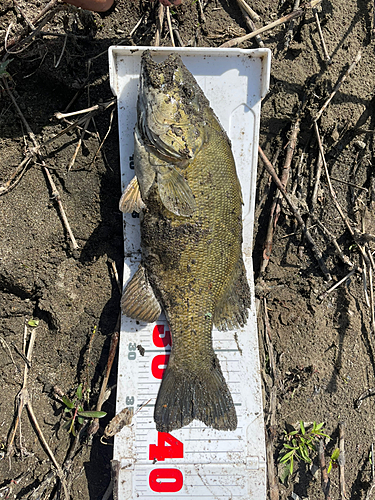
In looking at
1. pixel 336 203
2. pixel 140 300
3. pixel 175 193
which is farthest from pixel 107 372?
pixel 336 203

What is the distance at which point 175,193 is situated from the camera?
2178mm

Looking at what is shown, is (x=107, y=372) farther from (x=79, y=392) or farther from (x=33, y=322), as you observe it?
(x=33, y=322)

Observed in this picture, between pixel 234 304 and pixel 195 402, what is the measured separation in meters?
0.71

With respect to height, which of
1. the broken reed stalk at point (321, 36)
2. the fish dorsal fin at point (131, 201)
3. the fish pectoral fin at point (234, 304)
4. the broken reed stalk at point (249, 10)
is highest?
the broken reed stalk at point (249, 10)

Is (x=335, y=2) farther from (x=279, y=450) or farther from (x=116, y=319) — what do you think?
(x=279, y=450)

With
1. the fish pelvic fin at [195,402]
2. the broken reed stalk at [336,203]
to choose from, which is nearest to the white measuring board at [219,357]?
the fish pelvic fin at [195,402]

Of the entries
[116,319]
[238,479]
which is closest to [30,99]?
[116,319]

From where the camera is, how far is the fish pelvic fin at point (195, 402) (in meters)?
2.34

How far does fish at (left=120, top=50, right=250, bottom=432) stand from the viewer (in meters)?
2.20

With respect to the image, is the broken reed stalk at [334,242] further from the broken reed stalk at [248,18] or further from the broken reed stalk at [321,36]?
the broken reed stalk at [248,18]

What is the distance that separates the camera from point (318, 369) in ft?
9.00

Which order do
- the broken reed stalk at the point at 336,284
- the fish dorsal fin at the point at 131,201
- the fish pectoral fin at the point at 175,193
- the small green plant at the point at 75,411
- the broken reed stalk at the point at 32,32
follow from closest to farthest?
the fish pectoral fin at the point at 175,193 < the fish dorsal fin at the point at 131,201 < the broken reed stalk at the point at 32,32 < the small green plant at the point at 75,411 < the broken reed stalk at the point at 336,284

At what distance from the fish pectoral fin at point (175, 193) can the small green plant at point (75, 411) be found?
1.54 m

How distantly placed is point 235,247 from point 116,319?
1115 mm
